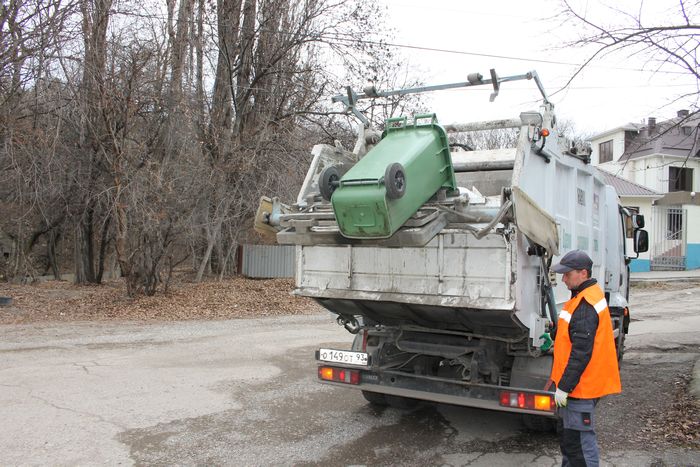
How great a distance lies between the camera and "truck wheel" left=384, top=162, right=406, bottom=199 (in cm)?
393

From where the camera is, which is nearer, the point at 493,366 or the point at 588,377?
the point at 588,377

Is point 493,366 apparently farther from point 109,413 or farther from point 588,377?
point 109,413

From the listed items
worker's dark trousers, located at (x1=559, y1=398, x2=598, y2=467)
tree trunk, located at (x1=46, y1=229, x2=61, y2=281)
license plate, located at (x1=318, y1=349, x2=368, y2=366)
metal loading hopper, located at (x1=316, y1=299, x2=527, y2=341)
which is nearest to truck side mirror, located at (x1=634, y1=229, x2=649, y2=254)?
metal loading hopper, located at (x1=316, y1=299, x2=527, y2=341)

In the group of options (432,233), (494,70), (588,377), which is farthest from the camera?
(494,70)

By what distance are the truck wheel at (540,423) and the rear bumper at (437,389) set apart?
0.69 metres

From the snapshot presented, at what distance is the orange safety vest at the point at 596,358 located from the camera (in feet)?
11.8

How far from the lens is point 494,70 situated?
5.14 metres

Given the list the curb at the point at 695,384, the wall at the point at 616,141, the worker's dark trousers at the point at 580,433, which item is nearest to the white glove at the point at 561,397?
the worker's dark trousers at the point at 580,433

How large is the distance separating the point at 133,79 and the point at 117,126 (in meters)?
1.20

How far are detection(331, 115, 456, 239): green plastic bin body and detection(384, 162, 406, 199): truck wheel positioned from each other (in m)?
0.04

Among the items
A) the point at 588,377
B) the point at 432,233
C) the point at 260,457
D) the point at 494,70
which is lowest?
the point at 260,457

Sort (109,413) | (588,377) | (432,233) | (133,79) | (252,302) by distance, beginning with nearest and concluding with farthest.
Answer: (588,377)
(432,233)
(109,413)
(133,79)
(252,302)

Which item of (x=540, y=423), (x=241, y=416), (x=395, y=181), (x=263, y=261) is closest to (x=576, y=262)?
(x=395, y=181)

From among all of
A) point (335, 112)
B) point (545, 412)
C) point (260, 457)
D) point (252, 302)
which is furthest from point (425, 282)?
point (335, 112)
